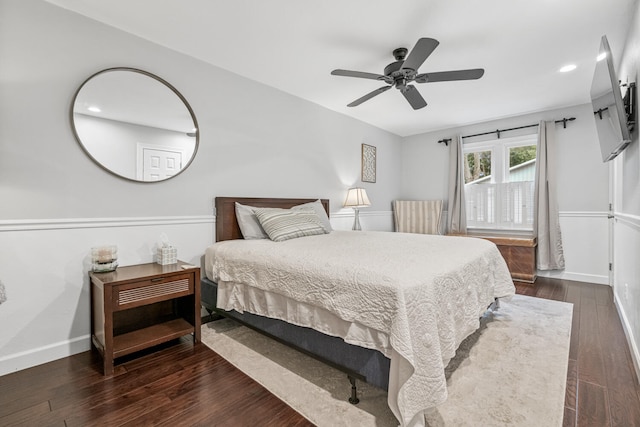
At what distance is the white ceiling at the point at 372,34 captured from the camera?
203 cm

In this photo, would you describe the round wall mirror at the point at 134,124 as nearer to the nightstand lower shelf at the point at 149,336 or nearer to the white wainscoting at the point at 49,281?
the white wainscoting at the point at 49,281

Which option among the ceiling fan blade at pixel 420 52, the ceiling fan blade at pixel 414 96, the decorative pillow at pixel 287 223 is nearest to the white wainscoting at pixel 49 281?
the decorative pillow at pixel 287 223

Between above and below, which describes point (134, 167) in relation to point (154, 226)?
above

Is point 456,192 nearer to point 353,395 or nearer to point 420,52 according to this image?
point 420,52

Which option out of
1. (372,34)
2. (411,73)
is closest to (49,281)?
(372,34)

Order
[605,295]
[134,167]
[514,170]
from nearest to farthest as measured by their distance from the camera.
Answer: [134,167] < [605,295] < [514,170]

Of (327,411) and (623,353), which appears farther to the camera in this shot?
(623,353)

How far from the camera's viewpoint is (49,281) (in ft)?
6.58

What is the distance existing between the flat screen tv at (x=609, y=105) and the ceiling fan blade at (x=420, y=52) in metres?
1.11

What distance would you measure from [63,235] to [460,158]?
522cm

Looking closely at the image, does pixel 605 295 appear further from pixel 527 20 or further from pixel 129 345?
pixel 129 345

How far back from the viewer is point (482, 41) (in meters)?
2.44

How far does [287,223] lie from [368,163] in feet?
8.44

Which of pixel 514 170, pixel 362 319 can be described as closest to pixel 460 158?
pixel 514 170
